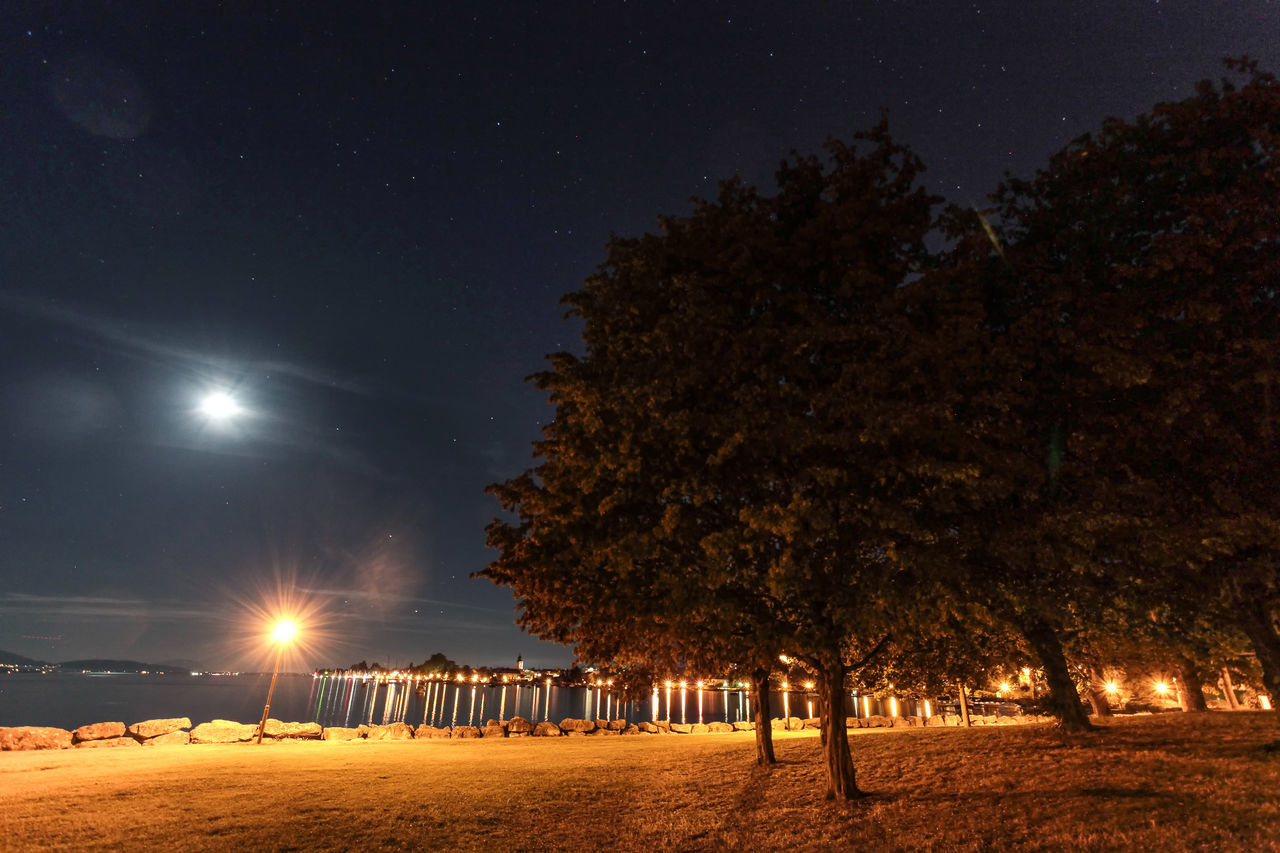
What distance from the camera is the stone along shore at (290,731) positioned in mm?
26375

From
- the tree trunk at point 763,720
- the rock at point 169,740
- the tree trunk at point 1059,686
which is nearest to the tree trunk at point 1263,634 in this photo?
the tree trunk at point 1059,686

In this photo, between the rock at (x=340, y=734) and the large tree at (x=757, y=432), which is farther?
the rock at (x=340, y=734)

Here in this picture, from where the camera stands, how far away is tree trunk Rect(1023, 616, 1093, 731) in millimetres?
18719

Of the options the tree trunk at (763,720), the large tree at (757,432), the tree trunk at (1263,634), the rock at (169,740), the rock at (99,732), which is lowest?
the rock at (169,740)

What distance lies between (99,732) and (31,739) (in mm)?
2534

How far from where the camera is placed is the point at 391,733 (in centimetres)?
3266

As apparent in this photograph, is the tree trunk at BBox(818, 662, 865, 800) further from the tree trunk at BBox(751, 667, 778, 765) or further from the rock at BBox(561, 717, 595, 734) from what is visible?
the rock at BBox(561, 717, 595, 734)

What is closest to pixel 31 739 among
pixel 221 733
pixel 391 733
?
pixel 221 733

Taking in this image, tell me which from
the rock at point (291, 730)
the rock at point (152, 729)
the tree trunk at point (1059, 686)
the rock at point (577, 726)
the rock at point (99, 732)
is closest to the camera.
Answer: the tree trunk at point (1059, 686)

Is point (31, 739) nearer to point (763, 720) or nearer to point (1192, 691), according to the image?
point (763, 720)

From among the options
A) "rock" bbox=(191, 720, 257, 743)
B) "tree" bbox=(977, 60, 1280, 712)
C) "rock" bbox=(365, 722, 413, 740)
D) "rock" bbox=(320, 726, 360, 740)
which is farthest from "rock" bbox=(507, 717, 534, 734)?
"tree" bbox=(977, 60, 1280, 712)

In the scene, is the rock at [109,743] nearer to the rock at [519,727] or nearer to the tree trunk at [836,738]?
the rock at [519,727]

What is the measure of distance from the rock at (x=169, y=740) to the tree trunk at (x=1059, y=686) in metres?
32.3

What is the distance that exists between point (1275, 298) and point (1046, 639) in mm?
10982
